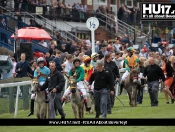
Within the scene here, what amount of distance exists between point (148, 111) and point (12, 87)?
3.96 meters

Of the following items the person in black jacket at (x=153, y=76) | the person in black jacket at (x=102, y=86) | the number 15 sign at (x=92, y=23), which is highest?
the number 15 sign at (x=92, y=23)

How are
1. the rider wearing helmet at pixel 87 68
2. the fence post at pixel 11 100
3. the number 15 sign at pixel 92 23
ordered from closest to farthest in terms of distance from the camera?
the fence post at pixel 11 100, the rider wearing helmet at pixel 87 68, the number 15 sign at pixel 92 23

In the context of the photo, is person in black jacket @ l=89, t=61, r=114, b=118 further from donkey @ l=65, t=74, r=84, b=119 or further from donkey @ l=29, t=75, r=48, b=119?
donkey @ l=29, t=75, r=48, b=119

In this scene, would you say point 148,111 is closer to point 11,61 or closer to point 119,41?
point 11,61

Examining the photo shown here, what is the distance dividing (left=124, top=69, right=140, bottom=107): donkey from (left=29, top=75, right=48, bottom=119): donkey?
5.80m

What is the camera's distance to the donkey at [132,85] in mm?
22078

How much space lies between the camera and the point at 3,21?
3091 centimetres

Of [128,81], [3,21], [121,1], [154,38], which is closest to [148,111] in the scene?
[128,81]

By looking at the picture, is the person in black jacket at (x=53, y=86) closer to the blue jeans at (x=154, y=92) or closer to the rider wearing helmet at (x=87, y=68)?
the rider wearing helmet at (x=87, y=68)

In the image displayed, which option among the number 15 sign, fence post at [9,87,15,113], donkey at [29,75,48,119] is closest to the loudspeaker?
the number 15 sign

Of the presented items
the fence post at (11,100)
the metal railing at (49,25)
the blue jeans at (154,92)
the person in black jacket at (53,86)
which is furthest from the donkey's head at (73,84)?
the metal railing at (49,25)

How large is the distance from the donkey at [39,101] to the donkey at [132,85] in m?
5.80

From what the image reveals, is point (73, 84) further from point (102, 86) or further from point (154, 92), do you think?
point (154, 92)

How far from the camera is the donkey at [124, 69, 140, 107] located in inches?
869
